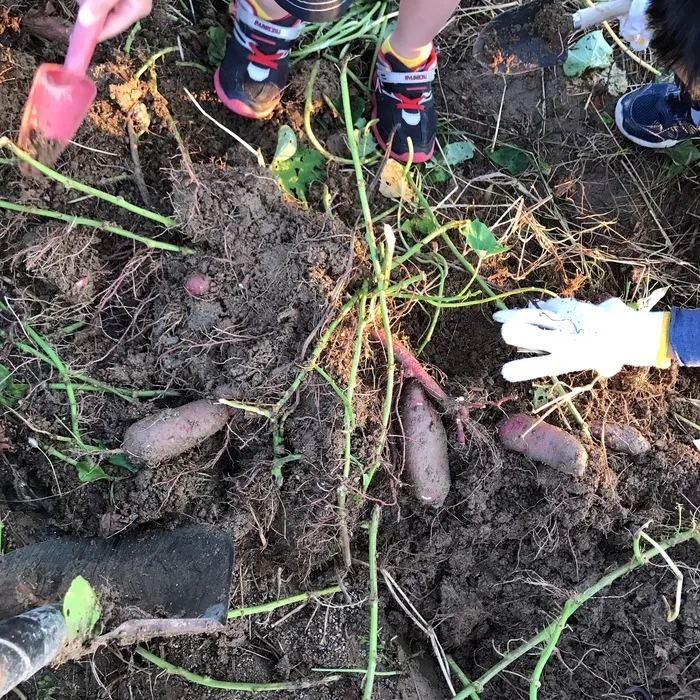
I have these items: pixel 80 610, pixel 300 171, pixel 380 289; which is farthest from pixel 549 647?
pixel 300 171

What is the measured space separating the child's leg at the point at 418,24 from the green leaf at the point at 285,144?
0.37 m

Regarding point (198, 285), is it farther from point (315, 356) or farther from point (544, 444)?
point (544, 444)

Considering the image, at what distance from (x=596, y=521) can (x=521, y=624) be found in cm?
32

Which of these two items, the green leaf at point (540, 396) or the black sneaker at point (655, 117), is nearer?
the green leaf at point (540, 396)

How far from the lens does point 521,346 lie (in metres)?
1.52

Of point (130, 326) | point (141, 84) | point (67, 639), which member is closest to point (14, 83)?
point (141, 84)

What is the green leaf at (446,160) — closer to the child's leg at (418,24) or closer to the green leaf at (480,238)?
the child's leg at (418,24)

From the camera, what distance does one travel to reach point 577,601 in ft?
4.60

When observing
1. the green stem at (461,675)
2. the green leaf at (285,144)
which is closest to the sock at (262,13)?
the green leaf at (285,144)

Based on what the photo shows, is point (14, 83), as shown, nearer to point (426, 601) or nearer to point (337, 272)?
point (337, 272)

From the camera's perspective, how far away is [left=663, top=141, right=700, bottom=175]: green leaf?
1.80 meters

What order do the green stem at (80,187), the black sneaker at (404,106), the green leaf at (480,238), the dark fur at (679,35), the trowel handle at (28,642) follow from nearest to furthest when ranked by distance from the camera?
the trowel handle at (28,642)
the dark fur at (679,35)
the green stem at (80,187)
the green leaf at (480,238)
the black sneaker at (404,106)

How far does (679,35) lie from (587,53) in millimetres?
675

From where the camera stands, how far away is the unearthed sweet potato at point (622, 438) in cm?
153
